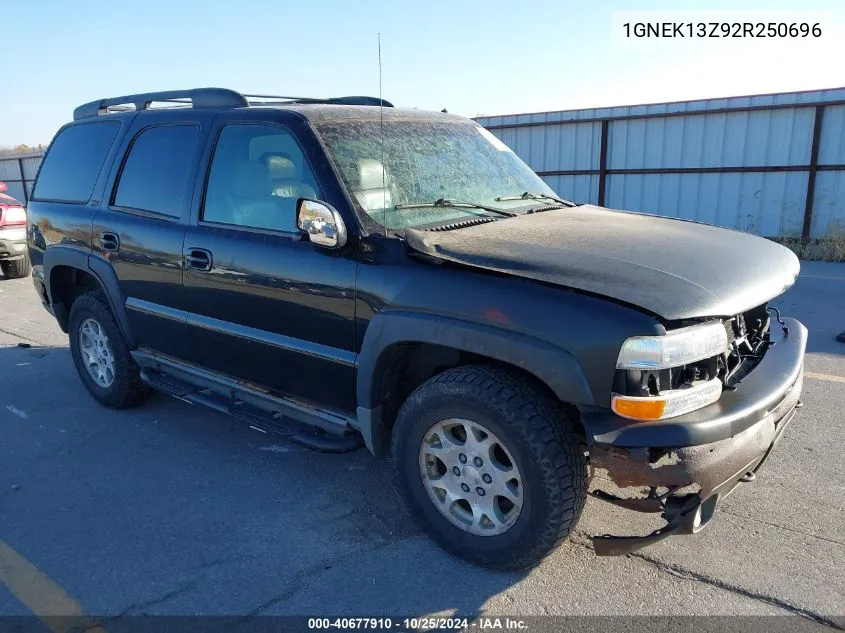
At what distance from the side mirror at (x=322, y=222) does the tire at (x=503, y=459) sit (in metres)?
0.77

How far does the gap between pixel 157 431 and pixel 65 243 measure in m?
1.53

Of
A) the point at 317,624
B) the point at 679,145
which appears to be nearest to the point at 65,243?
the point at 317,624

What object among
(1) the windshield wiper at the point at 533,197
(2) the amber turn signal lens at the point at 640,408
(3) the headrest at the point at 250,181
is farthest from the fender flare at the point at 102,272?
(2) the amber turn signal lens at the point at 640,408

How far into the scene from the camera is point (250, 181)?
3.66 metres

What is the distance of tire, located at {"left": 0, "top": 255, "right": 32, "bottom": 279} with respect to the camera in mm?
10727

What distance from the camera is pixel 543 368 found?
252 cm

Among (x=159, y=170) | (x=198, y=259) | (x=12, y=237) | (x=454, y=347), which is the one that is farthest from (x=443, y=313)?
(x=12, y=237)

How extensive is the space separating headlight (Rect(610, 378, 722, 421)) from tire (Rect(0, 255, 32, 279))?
10830 millimetres

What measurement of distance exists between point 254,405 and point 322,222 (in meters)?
1.28

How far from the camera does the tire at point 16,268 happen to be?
10.7 meters

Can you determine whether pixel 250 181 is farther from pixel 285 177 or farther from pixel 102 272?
pixel 102 272

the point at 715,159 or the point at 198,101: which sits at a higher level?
the point at 198,101

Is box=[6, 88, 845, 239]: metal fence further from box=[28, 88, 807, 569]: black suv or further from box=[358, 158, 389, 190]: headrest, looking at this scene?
box=[358, 158, 389, 190]: headrest

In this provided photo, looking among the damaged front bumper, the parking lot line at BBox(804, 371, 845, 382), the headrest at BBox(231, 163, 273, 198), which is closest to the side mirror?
the headrest at BBox(231, 163, 273, 198)
